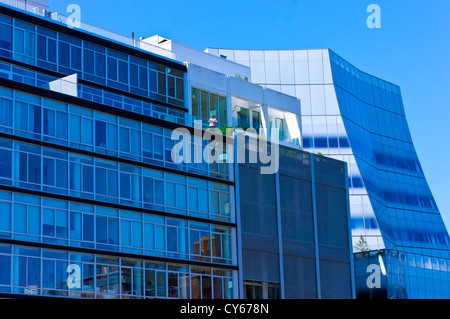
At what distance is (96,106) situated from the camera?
180ft

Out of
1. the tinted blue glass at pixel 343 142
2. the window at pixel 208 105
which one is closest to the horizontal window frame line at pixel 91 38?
the window at pixel 208 105

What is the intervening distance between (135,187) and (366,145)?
52811mm

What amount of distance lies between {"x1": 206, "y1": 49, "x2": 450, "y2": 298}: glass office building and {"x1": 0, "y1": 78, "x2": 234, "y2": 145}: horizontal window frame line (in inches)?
1490

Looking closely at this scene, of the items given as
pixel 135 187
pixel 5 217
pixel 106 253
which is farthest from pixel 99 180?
pixel 5 217

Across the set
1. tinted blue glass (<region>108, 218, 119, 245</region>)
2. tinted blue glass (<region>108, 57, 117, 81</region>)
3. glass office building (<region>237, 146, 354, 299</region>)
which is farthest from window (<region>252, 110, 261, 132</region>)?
tinted blue glass (<region>108, 218, 119, 245</region>)

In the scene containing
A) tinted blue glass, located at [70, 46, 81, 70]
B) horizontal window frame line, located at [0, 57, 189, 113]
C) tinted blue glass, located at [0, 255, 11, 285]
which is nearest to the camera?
tinted blue glass, located at [0, 255, 11, 285]

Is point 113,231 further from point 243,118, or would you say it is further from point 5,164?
point 243,118

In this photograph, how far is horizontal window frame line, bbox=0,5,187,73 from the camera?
5597 cm

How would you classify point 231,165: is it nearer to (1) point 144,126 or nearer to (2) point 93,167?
(1) point 144,126

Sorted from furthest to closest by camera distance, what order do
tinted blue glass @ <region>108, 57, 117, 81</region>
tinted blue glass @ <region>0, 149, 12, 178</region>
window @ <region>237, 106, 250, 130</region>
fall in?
window @ <region>237, 106, 250, 130</region> < tinted blue glass @ <region>108, 57, 117, 81</region> < tinted blue glass @ <region>0, 149, 12, 178</region>

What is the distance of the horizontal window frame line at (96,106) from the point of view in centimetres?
5065

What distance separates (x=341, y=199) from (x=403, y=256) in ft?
60.6

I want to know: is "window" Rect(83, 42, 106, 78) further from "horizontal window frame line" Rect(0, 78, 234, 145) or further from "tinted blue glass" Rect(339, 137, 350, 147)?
"tinted blue glass" Rect(339, 137, 350, 147)

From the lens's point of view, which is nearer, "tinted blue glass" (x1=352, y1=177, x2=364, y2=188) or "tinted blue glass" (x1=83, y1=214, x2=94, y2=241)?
"tinted blue glass" (x1=83, y1=214, x2=94, y2=241)
